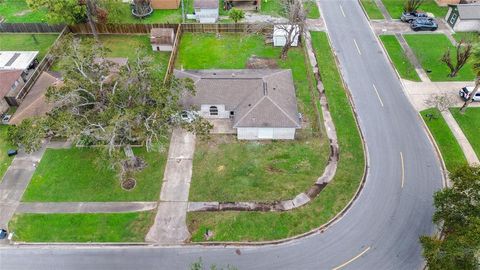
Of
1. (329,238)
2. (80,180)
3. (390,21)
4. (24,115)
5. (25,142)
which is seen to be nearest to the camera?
(25,142)

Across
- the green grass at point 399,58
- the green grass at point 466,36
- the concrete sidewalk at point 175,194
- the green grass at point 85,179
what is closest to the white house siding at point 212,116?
the concrete sidewalk at point 175,194

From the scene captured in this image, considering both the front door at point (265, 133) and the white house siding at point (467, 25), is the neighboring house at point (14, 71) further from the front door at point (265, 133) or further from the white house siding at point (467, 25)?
the white house siding at point (467, 25)

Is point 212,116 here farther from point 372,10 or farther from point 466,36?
point 466,36

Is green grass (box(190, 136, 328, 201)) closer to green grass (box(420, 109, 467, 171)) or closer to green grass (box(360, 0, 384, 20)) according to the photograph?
green grass (box(420, 109, 467, 171))

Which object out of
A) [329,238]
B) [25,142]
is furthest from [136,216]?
[329,238]

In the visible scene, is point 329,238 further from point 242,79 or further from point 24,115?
point 24,115

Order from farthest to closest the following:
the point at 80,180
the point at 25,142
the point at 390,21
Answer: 1. the point at 390,21
2. the point at 80,180
3. the point at 25,142
